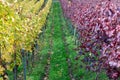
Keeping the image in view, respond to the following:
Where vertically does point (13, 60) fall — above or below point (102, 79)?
above

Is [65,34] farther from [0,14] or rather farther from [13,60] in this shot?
[0,14]

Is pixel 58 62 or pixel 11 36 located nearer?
pixel 11 36

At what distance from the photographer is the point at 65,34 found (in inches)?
1125

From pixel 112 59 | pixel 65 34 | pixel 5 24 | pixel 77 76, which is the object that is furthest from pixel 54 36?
pixel 112 59

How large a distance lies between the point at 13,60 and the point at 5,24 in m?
3.56

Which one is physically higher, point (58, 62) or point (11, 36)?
point (11, 36)

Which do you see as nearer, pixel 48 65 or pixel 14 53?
pixel 14 53

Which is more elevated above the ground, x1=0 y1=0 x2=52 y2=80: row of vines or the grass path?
x1=0 y1=0 x2=52 y2=80: row of vines

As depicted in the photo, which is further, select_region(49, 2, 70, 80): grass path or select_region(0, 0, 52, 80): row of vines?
select_region(49, 2, 70, 80): grass path

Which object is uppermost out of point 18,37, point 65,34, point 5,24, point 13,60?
point 5,24

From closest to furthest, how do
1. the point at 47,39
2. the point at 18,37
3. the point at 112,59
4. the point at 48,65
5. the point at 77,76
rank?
the point at 112,59, the point at 18,37, the point at 77,76, the point at 48,65, the point at 47,39

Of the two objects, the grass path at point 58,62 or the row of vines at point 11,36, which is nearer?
the row of vines at point 11,36

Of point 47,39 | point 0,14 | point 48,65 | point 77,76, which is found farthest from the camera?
point 47,39

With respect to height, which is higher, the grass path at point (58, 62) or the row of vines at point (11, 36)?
the row of vines at point (11, 36)
